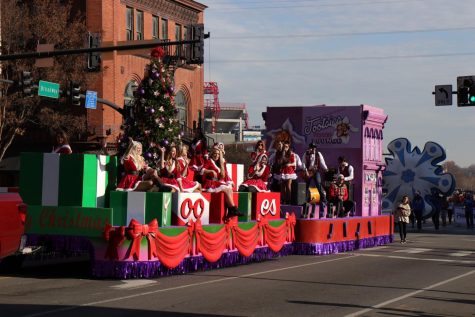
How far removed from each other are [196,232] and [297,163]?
6.00 meters


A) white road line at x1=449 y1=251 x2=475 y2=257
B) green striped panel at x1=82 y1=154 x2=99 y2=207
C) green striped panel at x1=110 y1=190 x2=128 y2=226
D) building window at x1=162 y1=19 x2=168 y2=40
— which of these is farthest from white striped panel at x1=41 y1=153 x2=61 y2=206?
building window at x1=162 y1=19 x2=168 y2=40

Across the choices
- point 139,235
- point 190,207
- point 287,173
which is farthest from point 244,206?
point 139,235

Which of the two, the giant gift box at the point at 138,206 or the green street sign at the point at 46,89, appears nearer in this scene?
the giant gift box at the point at 138,206

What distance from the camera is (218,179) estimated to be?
16.7m

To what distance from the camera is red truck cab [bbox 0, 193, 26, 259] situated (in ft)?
37.4

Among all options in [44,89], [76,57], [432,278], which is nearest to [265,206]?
[432,278]

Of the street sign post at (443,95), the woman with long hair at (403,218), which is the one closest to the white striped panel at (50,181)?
the woman with long hair at (403,218)

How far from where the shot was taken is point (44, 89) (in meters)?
27.1

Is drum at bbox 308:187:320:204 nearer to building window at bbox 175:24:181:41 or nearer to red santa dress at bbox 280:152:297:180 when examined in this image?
red santa dress at bbox 280:152:297:180

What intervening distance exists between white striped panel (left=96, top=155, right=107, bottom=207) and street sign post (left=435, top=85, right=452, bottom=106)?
1934 centimetres

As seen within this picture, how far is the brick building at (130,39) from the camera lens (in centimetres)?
4109

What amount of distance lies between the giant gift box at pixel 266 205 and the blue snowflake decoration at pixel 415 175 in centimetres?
2304

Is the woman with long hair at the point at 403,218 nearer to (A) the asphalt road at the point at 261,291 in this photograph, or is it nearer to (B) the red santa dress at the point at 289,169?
(B) the red santa dress at the point at 289,169

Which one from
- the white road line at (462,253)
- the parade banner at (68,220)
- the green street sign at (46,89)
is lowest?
the white road line at (462,253)
